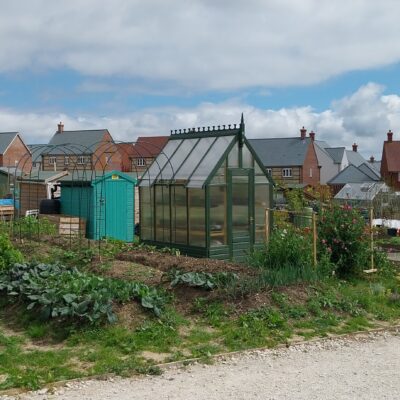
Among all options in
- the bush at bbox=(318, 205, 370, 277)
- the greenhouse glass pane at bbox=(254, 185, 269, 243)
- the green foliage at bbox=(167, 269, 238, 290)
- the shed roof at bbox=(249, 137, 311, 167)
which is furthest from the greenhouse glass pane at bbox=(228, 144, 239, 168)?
the shed roof at bbox=(249, 137, 311, 167)

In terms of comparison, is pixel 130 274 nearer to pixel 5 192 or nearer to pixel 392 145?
pixel 5 192

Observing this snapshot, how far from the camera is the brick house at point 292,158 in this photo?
189 feet

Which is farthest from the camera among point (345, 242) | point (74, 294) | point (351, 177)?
point (351, 177)

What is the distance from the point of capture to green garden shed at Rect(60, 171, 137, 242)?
20.3 m

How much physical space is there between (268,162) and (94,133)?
1869cm

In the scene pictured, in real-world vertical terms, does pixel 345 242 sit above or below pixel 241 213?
below

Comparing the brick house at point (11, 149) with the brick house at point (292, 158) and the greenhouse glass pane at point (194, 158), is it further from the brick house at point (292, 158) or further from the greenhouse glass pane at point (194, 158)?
the greenhouse glass pane at point (194, 158)

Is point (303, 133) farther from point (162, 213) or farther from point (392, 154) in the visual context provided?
point (162, 213)

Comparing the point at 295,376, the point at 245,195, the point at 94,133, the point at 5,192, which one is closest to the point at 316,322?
the point at 295,376

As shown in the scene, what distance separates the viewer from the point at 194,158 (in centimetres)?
1627

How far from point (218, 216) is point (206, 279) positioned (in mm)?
5782

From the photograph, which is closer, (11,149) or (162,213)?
(162,213)

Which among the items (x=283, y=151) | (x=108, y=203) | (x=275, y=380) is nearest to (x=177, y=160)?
(x=108, y=203)

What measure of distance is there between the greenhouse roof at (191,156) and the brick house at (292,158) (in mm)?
39926
